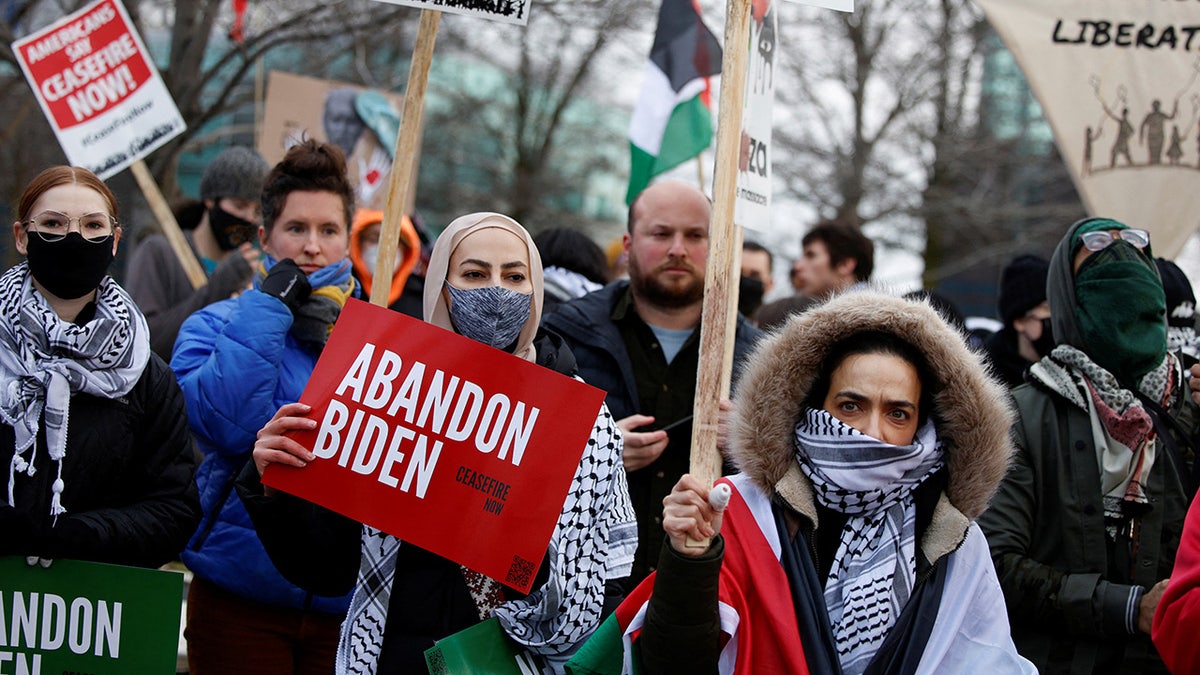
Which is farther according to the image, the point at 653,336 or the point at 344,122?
the point at 344,122

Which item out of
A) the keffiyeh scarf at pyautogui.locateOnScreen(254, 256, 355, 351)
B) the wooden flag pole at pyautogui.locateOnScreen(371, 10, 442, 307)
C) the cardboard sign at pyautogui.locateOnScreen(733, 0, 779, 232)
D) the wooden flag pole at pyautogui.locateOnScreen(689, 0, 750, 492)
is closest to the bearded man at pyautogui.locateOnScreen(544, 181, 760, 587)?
the cardboard sign at pyautogui.locateOnScreen(733, 0, 779, 232)

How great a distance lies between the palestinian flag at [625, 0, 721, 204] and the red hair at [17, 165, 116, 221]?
320 cm

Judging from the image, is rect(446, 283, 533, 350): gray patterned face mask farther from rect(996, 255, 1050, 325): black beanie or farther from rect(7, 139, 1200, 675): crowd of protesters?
rect(996, 255, 1050, 325): black beanie

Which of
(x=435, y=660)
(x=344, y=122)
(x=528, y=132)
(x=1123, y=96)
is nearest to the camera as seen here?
(x=435, y=660)

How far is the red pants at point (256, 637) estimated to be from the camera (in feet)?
12.4

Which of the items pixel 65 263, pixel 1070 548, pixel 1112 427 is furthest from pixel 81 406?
pixel 1112 427

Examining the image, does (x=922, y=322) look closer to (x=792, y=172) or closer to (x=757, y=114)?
(x=757, y=114)

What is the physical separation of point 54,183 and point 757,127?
2.04 m

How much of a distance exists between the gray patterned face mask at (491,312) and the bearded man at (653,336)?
102 cm

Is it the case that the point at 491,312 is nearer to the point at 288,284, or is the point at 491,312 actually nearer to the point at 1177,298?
the point at 288,284

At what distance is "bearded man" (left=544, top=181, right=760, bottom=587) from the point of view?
Result: 427cm

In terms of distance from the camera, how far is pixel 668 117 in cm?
640

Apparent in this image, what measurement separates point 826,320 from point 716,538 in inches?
25.4

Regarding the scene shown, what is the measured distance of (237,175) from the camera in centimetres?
557
